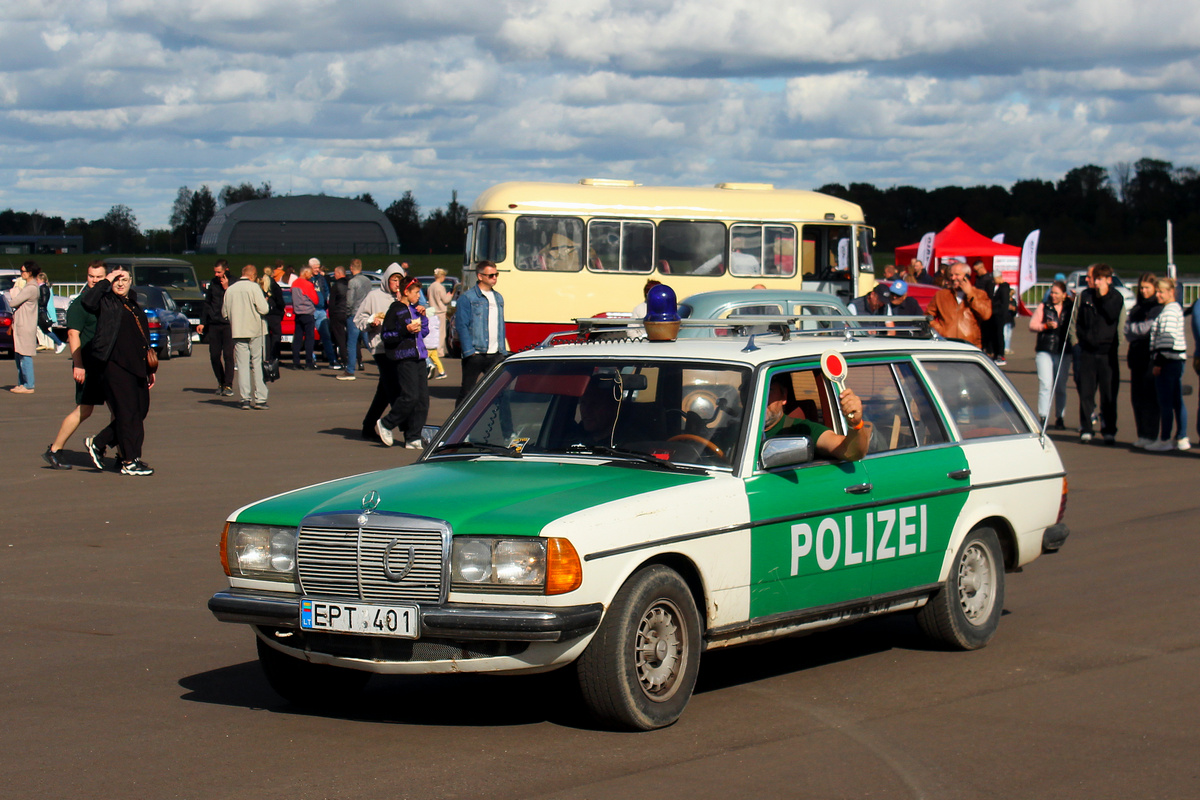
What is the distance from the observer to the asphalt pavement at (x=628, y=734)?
16.3 ft

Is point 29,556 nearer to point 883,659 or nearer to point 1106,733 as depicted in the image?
point 883,659

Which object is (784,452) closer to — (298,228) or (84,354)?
(84,354)

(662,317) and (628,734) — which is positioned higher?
(662,317)

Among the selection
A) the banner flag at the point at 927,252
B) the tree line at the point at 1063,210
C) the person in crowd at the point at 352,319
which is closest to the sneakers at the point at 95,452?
the person in crowd at the point at 352,319

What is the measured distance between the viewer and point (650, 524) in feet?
17.8

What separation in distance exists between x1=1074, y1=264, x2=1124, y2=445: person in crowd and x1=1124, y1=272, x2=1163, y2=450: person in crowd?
0.30 meters

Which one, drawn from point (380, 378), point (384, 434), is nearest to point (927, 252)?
point (384, 434)

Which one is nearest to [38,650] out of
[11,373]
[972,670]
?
[972,670]

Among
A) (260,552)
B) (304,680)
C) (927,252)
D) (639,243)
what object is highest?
(927,252)

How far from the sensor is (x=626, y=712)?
5.38 metres

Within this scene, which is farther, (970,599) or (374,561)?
(970,599)

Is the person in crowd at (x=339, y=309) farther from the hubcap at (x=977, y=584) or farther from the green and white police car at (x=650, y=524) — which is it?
the hubcap at (x=977, y=584)

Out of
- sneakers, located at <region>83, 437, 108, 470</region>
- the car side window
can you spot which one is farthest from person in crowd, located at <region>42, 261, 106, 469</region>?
the car side window

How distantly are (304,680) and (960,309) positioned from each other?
1012 cm
